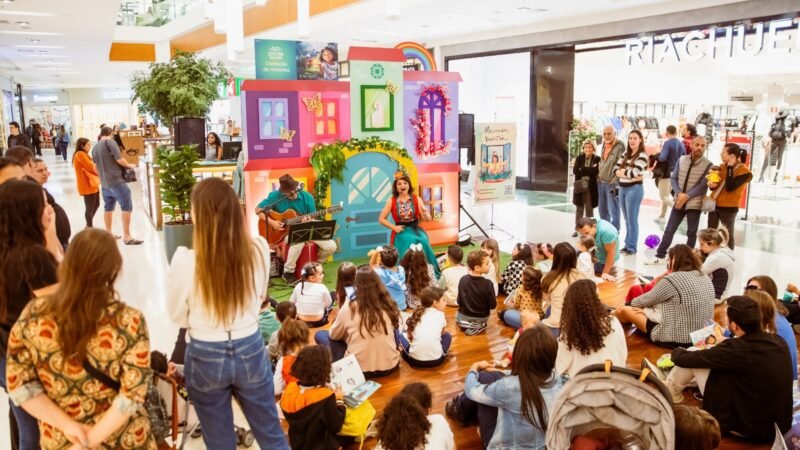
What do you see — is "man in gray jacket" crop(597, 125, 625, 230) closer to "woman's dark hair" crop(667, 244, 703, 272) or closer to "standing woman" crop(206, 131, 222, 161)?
"woman's dark hair" crop(667, 244, 703, 272)

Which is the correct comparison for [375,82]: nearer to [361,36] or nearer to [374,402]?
[374,402]

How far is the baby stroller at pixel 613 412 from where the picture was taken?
8.70 feet

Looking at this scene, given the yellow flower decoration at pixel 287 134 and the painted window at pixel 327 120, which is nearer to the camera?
the yellow flower decoration at pixel 287 134

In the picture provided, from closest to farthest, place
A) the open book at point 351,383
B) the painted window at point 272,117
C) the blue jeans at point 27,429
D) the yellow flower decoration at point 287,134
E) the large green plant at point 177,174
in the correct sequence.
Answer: the blue jeans at point 27,429, the open book at point 351,383, the large green plant at point 177,174, the painted window at point 272,117, the yellow flower decoration at point 287,134

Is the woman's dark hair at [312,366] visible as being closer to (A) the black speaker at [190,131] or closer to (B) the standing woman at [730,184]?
(B) the standing woman at [730,184]

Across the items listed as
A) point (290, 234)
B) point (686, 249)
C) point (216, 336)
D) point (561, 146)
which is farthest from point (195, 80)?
point (216, 336)

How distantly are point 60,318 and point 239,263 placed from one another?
61 cm

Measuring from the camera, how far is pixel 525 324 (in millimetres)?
5043

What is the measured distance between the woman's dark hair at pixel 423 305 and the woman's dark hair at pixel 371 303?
305 millimetres

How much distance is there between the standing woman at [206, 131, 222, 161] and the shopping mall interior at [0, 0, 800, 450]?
0.11 meters

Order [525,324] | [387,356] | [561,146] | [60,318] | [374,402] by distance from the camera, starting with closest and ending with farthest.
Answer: [60,318], [374,402], [387,356], [525,324], [561,146]

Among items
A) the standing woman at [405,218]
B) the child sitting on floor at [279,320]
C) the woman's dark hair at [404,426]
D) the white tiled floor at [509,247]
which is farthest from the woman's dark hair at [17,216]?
the standing woman at [405,218]

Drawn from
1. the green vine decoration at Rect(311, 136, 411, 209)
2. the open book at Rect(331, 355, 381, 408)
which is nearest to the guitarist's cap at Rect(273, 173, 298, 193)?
the green vine decoration at Rect(311, 136, 411, 209)

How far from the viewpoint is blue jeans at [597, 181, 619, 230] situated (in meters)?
8.66
